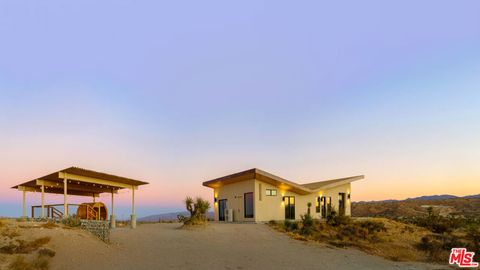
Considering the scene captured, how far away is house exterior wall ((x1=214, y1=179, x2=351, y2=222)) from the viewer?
26.8 m

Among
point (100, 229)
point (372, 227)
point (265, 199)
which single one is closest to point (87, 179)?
point (100, 229)

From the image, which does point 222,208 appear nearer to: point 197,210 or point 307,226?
point 197,210

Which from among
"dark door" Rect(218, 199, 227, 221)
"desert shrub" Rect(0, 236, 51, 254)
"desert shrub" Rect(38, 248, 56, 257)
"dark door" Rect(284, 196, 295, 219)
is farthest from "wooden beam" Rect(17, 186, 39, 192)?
"dark door" Rect(284, 196, 295, 219)

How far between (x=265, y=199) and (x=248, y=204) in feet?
4.64

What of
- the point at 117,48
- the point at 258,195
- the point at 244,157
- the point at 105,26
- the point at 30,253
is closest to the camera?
the point at 30,253

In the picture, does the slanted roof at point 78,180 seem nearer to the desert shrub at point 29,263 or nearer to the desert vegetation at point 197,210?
the desert vegetation at point 197,210

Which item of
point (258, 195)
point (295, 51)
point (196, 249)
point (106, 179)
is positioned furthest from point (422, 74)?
point (106, 179)

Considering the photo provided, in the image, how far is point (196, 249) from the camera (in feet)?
48.9

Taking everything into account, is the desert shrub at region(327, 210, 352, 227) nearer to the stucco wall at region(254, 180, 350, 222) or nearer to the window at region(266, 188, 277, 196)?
the stucco wall at region(254, 180, 350, 222)

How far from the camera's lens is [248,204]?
2767 cm

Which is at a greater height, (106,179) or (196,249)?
(106,179)

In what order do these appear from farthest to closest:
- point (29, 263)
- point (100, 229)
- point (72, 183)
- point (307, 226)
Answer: point (72, 183)
point (307, 226)
point (100, 229)
point (29, 263)

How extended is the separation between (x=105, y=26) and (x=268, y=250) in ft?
45.2

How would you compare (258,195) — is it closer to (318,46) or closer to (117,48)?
(318,46)
